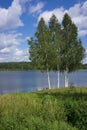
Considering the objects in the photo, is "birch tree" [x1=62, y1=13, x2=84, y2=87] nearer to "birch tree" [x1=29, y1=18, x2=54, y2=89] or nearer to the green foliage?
the green foliage

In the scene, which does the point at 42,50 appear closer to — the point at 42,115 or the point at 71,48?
the point at 71,48

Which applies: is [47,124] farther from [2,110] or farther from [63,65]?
[63,65]

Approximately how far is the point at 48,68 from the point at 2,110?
96.3 ft

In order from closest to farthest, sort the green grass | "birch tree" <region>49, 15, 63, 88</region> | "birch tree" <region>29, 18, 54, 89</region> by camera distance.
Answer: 1. the green grass
2. "birch tree" <region>29, 18, 54, 89</region>
3. "birch tree" <region>49, 15, 63, 88</region>

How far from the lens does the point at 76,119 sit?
446 inches

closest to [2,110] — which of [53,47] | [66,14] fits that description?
[53,47]

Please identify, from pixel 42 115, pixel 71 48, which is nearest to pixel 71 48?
pixel 71 48

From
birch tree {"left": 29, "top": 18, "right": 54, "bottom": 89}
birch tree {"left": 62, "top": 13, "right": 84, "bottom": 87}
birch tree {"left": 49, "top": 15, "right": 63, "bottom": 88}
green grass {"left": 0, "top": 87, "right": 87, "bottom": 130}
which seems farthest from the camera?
birch tree {"left": 62, "top": 13, "right": 84, "bottom": 87}

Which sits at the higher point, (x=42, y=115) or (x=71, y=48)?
(x=71, y=48)

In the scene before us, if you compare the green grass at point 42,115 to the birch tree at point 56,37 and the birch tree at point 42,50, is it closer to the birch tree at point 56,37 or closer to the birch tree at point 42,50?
the birch tree at point 42,50

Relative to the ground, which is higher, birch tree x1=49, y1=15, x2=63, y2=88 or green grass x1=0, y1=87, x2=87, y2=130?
birch tree x1=49, y1=15, x2=63, y2=88

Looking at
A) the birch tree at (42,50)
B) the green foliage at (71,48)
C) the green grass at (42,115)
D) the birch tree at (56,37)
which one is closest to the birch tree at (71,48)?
the green foliage at (71,48)

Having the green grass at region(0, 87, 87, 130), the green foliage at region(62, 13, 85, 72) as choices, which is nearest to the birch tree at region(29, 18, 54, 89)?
the green foliage at region(62, 13, 85, 72)

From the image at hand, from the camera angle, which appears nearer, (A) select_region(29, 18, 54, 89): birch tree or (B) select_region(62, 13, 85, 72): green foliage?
(A) select_region(29, 18, 54, 89): birch tree
